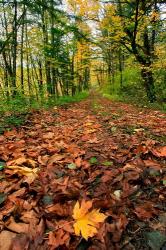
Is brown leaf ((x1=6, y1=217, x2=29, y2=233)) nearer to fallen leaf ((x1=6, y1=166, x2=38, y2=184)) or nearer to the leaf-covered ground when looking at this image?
the leaf-covered ground

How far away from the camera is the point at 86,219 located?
6.08 feet

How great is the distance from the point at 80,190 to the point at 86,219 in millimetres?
457

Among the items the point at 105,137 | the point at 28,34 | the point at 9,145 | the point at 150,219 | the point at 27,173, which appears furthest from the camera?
the point at 28,34

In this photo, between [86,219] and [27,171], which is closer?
[86,219]

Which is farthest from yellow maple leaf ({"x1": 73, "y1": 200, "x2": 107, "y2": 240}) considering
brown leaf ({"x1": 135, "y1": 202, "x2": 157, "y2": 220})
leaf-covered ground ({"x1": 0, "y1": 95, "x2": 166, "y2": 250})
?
brown leaf ({"x1": 135, "y1": 202, "x2": 157, "y2": 220})

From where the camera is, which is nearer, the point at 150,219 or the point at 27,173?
the point at 150,219

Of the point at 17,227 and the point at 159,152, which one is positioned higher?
the point at 159,152

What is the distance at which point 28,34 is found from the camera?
16828 millimetres

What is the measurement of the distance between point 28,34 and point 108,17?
22.2ft

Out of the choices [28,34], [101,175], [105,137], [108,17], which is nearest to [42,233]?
[101,175]

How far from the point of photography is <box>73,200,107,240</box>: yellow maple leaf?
67.5 inches

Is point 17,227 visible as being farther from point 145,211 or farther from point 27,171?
point 145,211

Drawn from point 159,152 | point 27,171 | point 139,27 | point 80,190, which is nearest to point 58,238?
point 80,190

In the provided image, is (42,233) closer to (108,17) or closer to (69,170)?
(69,170)
